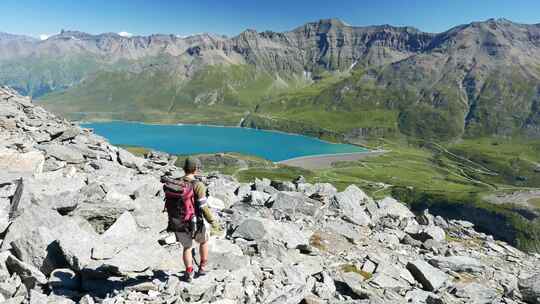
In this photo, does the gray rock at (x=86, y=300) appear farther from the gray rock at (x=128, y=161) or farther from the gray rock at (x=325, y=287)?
the gray rock at (x=128, y=161)

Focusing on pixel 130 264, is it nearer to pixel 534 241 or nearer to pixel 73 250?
pixel 73 250

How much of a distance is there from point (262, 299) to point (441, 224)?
97.9 feet

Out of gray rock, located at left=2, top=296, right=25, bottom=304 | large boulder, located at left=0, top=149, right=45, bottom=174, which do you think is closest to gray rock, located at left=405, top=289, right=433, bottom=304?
gray rock, located at left=2, top=296, right=25, bottom=304

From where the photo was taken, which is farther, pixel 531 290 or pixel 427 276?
pixel 427 276

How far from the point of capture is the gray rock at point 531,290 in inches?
717

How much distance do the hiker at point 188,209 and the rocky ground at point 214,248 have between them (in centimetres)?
145

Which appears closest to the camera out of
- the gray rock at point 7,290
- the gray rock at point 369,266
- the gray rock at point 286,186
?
the gray rock at point 7,290

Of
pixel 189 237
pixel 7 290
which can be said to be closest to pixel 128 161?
pixel 7 290

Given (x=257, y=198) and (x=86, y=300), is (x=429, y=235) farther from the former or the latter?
(x=86, y=300)

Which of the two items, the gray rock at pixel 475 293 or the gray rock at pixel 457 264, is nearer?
the gray rock at pixel 475 293

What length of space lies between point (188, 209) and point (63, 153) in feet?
58.3

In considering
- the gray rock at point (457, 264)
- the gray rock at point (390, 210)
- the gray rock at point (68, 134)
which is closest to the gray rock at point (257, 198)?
the gray rock at point (390, 210)

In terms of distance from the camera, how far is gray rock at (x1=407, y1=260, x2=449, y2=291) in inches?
738

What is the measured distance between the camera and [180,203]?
1303cm
